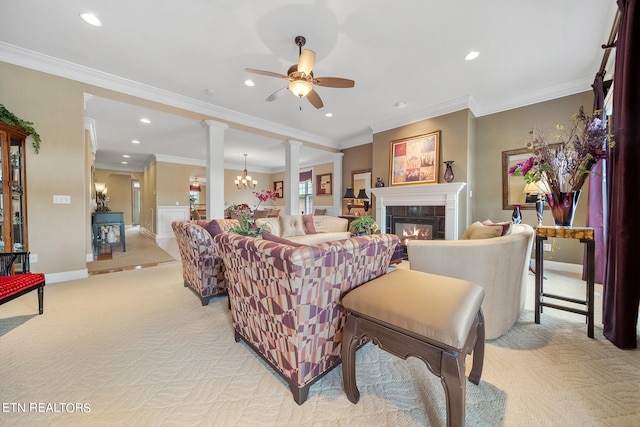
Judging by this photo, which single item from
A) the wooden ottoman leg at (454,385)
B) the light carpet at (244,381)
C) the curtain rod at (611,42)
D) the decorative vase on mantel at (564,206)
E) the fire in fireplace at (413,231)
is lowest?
the light carpet at (244,381)

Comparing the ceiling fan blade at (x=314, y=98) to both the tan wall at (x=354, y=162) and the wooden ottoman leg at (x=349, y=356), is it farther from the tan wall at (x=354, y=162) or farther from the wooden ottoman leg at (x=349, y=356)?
the tan wall at (x=354, y=162)

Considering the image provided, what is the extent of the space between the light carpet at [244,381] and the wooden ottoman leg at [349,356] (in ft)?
0.26

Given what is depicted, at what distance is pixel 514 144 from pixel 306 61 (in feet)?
12.9

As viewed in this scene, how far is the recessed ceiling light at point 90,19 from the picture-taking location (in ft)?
7.49

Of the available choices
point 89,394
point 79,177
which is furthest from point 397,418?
point 79,177

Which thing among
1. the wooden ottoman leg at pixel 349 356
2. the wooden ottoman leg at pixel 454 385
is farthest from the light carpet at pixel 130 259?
the wooden ottoman leg at pixel 454 385

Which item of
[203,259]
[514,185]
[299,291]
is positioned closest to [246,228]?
[203,259]

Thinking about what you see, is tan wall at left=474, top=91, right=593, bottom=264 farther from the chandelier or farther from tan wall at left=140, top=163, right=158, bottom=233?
tan wall at left=140, top=163, right=158, bottom=233

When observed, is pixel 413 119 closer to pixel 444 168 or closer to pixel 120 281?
pixel 444 168

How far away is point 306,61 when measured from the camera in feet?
7.58

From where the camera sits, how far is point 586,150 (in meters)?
1.80

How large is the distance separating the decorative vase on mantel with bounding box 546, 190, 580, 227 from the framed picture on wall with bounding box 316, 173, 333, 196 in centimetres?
587

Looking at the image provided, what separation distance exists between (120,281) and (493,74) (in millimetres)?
6040

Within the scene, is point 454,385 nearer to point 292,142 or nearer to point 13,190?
point 13,190
